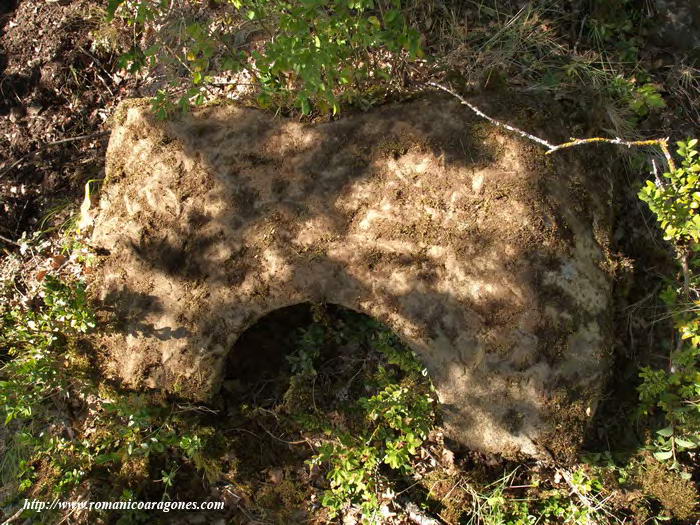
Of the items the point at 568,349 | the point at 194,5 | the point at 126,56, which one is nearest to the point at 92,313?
the point at 126,56

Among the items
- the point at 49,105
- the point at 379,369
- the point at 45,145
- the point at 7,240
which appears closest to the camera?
the point at 379,369

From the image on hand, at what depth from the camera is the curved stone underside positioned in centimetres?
336

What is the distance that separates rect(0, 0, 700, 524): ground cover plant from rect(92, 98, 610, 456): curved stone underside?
0.75 ft

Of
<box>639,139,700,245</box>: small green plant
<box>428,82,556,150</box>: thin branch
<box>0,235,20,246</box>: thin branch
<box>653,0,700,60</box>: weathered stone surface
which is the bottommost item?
<box>0,235,20,246</box>: thin branch

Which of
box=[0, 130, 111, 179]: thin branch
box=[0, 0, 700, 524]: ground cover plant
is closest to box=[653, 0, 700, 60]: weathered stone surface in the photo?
box=[0, 0, 700, 524]: ground cover plant

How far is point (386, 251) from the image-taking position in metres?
3.52

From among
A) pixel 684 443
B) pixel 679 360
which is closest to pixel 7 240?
pixel 679 360

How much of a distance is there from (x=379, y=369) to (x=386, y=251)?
33.5 inches

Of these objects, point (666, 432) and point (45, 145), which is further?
point (45, 145)

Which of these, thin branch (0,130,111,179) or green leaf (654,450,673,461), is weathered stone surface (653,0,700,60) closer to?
green leaf (654,450,673,461)

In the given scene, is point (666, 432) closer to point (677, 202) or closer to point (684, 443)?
point (684, 443)

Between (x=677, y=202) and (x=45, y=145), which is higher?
(x=677, y=202)

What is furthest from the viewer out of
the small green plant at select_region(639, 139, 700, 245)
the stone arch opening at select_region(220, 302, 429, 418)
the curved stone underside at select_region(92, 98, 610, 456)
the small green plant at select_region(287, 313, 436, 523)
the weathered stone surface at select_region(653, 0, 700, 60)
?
the weathered stone surface at select_region(653, 0, 700, 60)

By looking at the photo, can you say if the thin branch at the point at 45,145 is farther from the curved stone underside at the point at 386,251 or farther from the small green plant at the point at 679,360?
the small green plant at the point at 679,360
